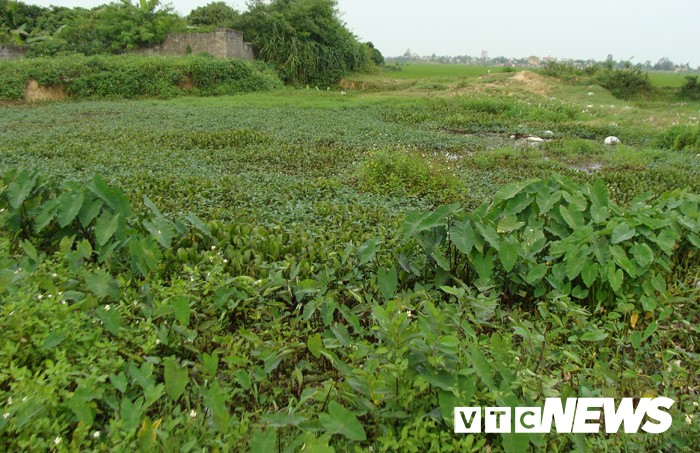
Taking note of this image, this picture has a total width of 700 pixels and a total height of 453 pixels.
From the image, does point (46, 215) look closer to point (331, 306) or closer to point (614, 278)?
point (331, 306)

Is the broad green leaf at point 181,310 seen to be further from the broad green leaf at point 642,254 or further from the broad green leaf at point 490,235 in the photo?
the broad green leaf at point 642,254

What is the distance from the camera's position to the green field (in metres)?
1.76

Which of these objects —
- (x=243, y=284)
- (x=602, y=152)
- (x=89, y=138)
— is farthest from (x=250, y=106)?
(x=243, y=284)

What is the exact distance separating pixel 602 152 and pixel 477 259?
20.4ft

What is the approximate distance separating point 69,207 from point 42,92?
641 inches

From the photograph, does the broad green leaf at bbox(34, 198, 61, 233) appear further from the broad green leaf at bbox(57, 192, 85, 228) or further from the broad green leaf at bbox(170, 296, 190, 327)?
the broad green leaf at bbox(170, 296, 190, 327)

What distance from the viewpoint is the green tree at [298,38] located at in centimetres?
2242

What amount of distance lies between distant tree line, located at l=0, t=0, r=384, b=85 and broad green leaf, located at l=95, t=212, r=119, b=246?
20186mm

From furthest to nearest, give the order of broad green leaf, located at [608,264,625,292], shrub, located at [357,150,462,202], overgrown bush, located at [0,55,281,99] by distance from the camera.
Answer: overgrown bush, located at [0,55,281,99] < shrub, located at [357,150,462,202] < broad green leaf, located at [608,264,625,292]

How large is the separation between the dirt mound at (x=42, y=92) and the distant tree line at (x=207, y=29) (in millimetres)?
4316

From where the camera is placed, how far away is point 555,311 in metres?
2.82

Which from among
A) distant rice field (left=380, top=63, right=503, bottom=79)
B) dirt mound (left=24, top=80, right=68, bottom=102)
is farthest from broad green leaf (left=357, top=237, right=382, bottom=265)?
distant rice field (left=380, top=63, right=503, bottom=79)

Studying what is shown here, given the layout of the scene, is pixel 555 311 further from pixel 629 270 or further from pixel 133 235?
pixel 133 235

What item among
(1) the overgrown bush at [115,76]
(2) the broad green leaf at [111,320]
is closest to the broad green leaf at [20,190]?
(2) the broad green leaf at [111,320]
